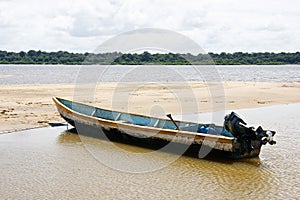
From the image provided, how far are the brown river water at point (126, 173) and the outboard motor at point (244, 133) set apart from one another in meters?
0.52

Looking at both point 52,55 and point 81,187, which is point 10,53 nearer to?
point 52,55

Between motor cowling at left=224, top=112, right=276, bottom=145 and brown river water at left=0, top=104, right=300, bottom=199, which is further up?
motor cowling at left=224, top=112, right=276, bottom=145

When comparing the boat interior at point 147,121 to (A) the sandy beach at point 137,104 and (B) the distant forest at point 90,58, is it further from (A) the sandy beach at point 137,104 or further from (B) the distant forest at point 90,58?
(B) the distant forest at point 90,58

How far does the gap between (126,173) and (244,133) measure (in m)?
2.84

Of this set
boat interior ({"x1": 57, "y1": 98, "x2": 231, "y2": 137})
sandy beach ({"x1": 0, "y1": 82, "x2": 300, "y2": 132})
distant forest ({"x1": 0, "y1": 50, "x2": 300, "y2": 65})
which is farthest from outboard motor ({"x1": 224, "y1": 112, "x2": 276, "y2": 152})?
distant forest ({"x1": 0, "y1": 50, "x2": 300, "y2": 65})

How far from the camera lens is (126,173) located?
912 centimetres

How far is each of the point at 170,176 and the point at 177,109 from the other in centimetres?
976

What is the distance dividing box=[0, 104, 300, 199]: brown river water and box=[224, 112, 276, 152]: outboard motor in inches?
20.6

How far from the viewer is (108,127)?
1196 centimetres

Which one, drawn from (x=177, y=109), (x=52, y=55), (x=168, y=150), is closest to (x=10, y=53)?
(x=52, y=55)

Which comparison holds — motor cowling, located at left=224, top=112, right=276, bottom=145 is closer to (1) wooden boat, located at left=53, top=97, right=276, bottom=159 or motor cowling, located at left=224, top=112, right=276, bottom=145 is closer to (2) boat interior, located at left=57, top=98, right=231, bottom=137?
(1) wooden boat, located at left=53, top=97, right=276, bottom=159

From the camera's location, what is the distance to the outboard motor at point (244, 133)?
9.42m

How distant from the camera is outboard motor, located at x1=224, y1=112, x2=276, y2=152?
942 cm

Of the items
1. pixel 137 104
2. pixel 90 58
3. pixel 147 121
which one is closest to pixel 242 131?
pixel 147 121
